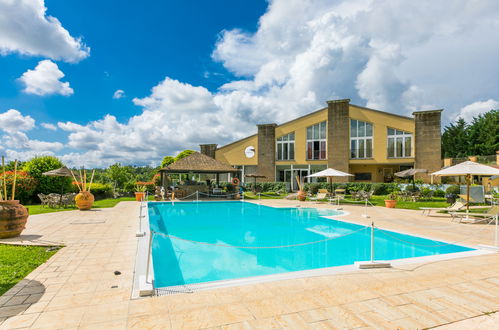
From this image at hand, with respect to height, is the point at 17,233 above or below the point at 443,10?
below

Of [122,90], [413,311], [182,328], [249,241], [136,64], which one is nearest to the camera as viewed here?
[182,328]

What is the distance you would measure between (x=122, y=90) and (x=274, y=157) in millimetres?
16318

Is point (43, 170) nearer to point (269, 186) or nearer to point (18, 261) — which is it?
point (18, 261)

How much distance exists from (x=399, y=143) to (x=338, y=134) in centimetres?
572

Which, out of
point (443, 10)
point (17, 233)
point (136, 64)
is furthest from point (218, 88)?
point (17, 233)

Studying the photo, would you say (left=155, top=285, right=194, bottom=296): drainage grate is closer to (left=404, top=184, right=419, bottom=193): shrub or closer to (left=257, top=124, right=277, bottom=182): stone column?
(left=404, top=184, right=419, bottom=193): shrub

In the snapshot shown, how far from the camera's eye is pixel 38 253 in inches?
225

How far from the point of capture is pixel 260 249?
7.73 meters

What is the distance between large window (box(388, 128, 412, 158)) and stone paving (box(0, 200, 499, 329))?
22973 millimetres

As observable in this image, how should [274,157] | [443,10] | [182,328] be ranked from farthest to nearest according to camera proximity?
1. [274,157]
2. [443,10]
3. [182,328]

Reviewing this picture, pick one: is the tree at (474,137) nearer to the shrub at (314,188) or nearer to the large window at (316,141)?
the large window at (316,141)

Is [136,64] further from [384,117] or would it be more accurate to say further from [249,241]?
[384,117]

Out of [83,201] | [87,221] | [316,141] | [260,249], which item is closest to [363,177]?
[316,141]

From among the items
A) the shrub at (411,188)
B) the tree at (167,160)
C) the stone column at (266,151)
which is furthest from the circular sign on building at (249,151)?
the shrub at (411,188)
